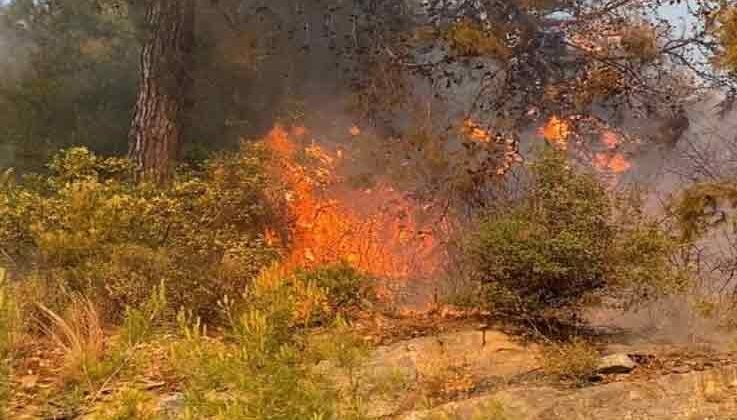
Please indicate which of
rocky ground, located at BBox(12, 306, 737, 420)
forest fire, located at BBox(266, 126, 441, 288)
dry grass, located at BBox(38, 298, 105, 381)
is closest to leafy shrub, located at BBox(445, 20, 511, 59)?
forest fire, located at BBox(266, 126, 441, 288)

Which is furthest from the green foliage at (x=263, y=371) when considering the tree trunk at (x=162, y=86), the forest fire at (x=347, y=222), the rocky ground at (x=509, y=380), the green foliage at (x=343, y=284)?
the tree trunk at (x=162, y=86)

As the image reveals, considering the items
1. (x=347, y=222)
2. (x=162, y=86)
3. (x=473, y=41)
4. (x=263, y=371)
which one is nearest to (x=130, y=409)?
(x=263, y=371)

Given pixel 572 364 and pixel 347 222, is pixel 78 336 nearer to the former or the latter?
pixel 572 364

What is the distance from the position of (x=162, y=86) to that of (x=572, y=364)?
6922mm

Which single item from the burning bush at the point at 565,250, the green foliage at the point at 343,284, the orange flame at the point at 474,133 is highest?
the orange flame at the point at 474,133

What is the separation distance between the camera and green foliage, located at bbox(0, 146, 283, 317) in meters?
7.11

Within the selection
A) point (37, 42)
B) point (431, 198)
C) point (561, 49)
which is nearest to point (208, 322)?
point (431, 198)

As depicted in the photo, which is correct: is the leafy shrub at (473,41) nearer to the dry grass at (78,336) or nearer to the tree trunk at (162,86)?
the tree trunk at (162,86)

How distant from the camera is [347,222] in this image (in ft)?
36.3

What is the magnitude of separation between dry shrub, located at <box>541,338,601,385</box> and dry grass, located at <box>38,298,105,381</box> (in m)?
3.36

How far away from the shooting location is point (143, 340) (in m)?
4.49

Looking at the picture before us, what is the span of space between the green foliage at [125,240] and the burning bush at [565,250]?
94.7 inches

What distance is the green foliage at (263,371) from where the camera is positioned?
9.77ft

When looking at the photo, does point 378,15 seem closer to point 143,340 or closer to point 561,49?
point 561,49
